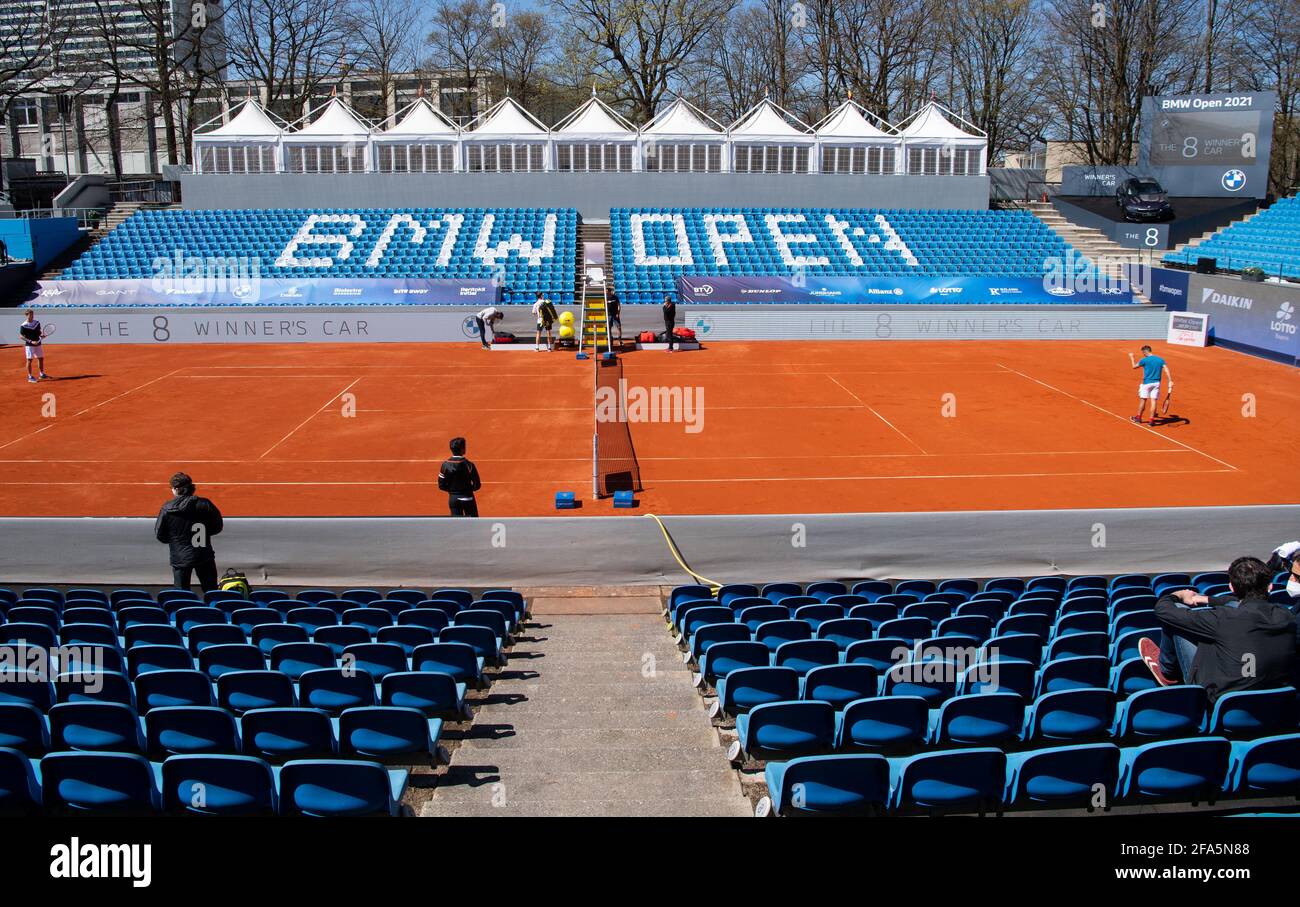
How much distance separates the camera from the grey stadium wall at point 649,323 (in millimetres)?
35969

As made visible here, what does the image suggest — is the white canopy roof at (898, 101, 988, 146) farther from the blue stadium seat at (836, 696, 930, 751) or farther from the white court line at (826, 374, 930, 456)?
the blue stadium seat at (836, 696, 930, 751)

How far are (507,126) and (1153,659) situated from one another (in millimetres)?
46059

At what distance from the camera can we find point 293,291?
38.1 metres

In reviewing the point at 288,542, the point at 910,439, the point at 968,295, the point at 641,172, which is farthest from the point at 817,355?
the point at 288,542

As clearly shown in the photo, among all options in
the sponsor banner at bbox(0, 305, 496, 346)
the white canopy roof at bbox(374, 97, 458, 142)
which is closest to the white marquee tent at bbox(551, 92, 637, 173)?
the white canopy roof at bbox(374, 97, 458, 142)

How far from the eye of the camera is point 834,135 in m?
49.4

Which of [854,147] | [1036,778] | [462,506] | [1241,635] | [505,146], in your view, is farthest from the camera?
[854,147]

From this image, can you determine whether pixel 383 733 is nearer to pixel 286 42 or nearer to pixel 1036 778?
pixel 1036 778

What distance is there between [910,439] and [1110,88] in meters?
49.1

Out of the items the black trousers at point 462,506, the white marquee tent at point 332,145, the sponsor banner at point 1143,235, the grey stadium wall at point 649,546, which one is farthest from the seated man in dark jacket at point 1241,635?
the white marquee tent at point 332,145

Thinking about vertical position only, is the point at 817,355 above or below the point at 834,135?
below

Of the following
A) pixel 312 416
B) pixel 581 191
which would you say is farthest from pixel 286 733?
pixel 581 191
